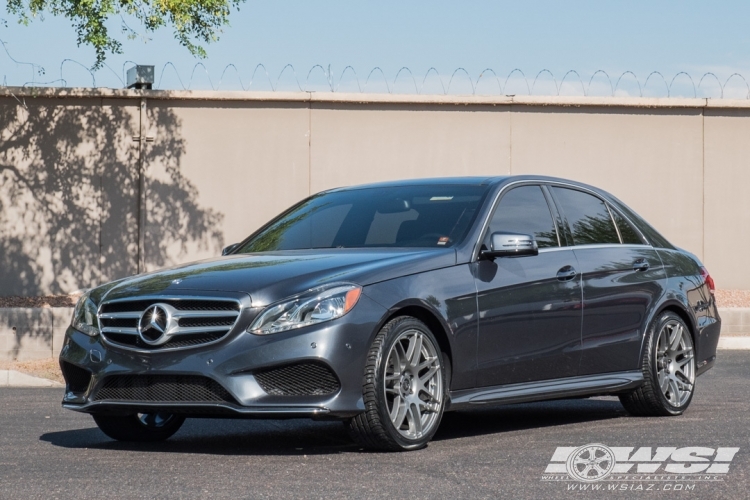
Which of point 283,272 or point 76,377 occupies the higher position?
point 283,272

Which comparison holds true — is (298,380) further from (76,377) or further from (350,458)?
(76,377)

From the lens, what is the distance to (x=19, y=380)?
12.8 metres

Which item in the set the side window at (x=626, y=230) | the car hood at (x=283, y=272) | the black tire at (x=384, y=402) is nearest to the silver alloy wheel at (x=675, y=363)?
the side window at (x=626, y=230)

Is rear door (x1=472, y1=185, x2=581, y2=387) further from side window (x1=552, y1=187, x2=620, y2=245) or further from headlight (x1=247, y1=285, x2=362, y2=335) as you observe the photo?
headlight (x1=247, y1=285, x2=362, y2=335)

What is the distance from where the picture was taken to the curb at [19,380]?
12672 millimetres

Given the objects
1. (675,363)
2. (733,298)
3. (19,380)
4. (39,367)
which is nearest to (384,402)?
(675,363)

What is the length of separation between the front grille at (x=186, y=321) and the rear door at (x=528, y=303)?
5.15 feet

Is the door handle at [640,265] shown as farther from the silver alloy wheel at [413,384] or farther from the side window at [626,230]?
the silver alloy wheel at [413,384]

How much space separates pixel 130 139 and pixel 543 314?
1203 centimetres

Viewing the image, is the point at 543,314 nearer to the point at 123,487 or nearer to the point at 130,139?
the point at 123,487

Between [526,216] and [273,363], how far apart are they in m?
2.42

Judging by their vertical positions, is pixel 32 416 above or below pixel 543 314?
below

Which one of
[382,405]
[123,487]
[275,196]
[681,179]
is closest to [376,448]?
[382,405]

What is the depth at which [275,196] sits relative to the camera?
62.7 feet
